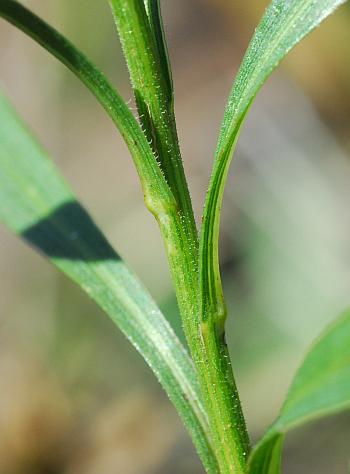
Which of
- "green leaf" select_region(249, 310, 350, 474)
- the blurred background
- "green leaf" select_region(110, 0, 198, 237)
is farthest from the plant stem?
the blurred background

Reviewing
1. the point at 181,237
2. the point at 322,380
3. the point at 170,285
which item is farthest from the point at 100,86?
the point at 170,285

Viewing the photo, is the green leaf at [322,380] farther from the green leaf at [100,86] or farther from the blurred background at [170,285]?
the blurred background at [170,285]

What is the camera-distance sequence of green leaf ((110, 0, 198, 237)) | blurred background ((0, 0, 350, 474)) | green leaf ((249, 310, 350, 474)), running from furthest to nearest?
blurred background ((0, 0, 350, 474)), green leaf ((110, 0, 198, 237)), green leaf ((249, 310, 350, 474))

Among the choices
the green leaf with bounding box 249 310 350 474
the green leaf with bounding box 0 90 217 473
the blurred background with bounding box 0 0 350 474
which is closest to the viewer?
the green leaf with bounding box 249 310 350 474

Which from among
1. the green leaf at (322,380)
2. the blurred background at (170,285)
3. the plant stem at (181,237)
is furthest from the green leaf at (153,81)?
the blurred background at (170,285)

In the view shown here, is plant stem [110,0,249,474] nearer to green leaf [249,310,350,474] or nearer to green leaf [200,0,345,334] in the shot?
green leaf [200,0,345,334]

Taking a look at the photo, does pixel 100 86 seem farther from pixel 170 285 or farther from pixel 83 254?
pixel 170 285

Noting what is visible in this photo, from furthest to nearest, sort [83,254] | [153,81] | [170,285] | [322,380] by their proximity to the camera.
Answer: [170,285] → [83,254] → [153,81] → [322,380]
